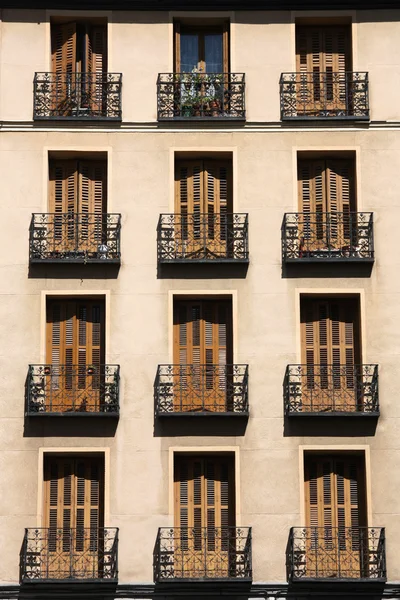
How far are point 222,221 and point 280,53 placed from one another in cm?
477

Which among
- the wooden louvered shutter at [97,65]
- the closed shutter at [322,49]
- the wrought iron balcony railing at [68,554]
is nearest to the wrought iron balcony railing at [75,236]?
the wooden louvered shutter at [97,65]

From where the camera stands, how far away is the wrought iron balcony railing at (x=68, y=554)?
35.4 meters

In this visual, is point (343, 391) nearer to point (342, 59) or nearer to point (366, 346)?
point (366, 346)

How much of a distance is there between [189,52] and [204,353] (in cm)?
814

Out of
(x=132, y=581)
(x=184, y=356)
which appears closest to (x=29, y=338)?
(x=184, y=356)

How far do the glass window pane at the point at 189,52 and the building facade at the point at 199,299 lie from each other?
0.05 metres

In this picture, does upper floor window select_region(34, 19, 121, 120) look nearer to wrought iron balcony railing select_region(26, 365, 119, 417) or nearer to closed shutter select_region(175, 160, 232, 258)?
closed shutter select_region(175, 160, 232, 258)

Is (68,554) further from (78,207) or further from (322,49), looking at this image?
(322,49)

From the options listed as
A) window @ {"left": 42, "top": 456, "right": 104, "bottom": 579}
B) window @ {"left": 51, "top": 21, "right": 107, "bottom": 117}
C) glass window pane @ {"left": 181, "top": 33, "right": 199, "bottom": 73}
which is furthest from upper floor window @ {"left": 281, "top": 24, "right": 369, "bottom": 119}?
window @ {"left": 42, "top": 456, "right": 104, "bottom": 579}

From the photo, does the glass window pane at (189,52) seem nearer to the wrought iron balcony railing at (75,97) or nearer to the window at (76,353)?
the wrought iron balcony railing at (75,97)

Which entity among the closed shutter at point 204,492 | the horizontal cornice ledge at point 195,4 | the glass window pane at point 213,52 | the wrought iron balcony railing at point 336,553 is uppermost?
the horizontal cornice ledge at point 195,4

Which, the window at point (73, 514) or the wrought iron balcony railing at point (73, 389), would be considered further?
the wrought iron balcony railing at point (73, 389)

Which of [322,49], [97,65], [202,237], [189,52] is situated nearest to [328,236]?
[202,237]

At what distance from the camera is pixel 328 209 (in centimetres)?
3819
